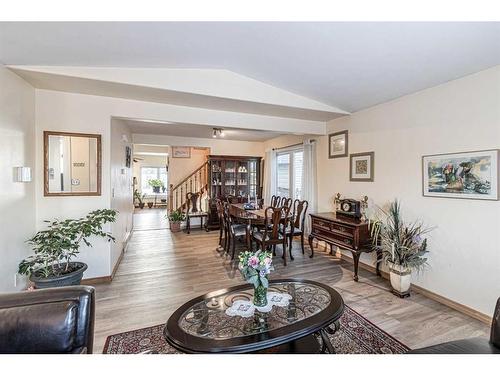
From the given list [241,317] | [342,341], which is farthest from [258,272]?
[342,341]

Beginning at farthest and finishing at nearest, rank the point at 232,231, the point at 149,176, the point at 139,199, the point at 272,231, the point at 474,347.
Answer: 1. the point at 149,176
2. the point at 139,199
3. the point at 232,231
4. the point at 272,231
5. the point at 474,347

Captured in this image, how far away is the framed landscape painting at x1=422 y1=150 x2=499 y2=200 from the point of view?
229 cm

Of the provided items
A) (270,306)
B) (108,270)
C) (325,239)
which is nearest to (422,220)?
(325,239)

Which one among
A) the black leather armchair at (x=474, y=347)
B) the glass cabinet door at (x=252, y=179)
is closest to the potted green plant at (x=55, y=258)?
the black leather armchair at (x=474, y=347)

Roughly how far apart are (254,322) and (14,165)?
270 cm

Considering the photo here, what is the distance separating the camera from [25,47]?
6.56 feet

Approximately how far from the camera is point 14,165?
2.35 meters

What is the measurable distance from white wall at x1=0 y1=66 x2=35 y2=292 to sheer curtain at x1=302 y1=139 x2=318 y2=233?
4.28m

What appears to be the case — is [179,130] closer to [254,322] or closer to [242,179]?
[242,179]

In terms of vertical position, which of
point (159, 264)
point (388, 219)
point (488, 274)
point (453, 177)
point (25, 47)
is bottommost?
point (159, 264)

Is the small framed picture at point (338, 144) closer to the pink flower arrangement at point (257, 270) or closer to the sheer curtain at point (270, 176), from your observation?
the sheer curtain at point (270, 176)

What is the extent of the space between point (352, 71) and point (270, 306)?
254cm

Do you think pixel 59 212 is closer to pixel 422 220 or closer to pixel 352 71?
pixel 352 71

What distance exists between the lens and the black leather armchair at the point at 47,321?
38.7 inches
